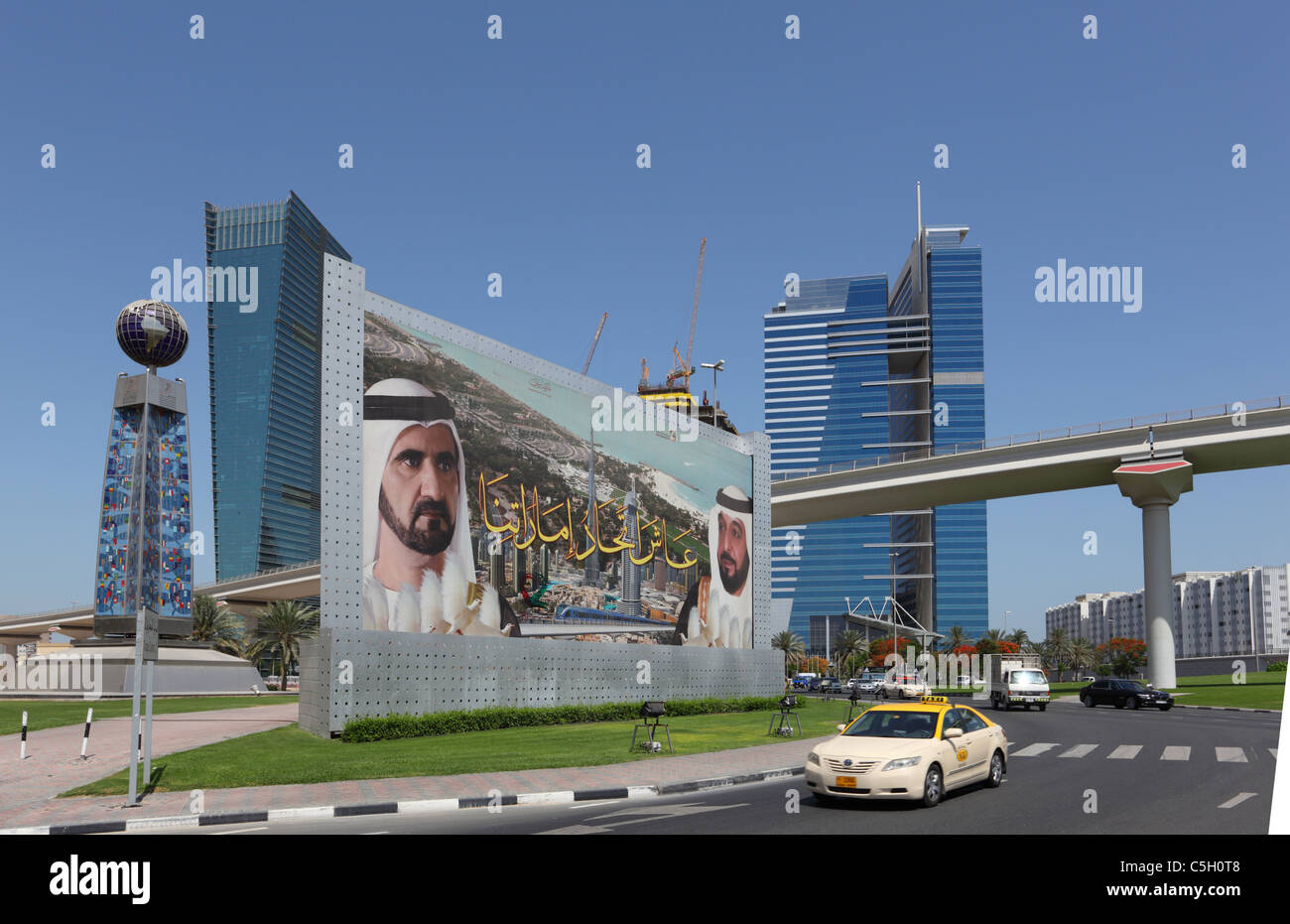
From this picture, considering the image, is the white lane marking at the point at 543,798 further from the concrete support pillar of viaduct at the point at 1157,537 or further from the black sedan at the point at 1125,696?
the concrete support pillar of viaduct at the point at 1157,537

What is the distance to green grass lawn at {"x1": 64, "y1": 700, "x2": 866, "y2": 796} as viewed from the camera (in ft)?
58.1

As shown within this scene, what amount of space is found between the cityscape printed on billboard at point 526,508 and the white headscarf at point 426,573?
5cm

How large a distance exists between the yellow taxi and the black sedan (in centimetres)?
3689

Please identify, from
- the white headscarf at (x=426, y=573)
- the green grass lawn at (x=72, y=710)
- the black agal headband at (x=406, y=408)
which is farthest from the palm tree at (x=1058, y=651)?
the black agal headband at (x=406, y=408)

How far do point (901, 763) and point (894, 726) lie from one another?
178cm

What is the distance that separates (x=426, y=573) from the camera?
30.2 metres

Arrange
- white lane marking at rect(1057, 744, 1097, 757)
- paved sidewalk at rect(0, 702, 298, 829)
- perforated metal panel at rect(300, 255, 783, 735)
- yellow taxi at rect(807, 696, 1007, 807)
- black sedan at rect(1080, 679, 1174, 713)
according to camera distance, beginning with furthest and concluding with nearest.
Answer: black sedan at rect(1080, 679, 1174, 713) < perforated metal panel at rect(300, 255, 783, 735) < white lane marking at rect(1057, 744, 1097, 757) < paved sidewalk at rect(0, 702, 298, 829) < yellow taxi at rect(807, 696, 1007, 807)

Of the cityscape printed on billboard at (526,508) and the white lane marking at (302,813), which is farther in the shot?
the cityscape printed on billboard at (526,508)

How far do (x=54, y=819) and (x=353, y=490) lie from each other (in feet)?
49.8

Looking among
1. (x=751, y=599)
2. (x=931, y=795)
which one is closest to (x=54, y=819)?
(x=931, y=795)

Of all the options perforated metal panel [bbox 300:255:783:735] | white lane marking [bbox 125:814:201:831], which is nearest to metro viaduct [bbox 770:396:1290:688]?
perforated metal panel [bbox 300:255:783:735]

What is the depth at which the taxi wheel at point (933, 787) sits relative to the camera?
46.7 ft

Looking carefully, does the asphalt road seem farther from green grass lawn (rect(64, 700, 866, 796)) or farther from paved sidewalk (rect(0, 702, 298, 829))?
paved sidewalk (rect(0, 702, 298, 829))

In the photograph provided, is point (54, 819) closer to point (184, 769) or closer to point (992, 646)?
point (184, 769)
